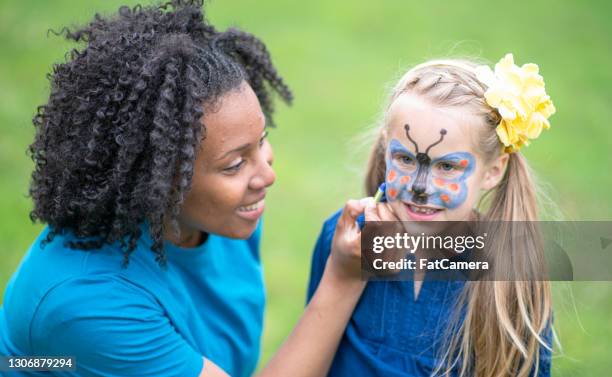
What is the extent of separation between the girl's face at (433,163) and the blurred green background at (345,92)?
1.90 feet

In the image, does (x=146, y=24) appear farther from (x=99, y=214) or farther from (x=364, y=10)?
(x=364, y=10)

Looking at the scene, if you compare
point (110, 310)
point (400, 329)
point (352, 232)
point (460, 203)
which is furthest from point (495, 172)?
point (110, 310)

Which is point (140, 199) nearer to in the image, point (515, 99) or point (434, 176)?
point (434, 176)

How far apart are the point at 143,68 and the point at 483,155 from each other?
3.99ft

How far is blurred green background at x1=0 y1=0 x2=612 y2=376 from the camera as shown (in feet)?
15.6

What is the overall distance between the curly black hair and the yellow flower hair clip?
3.04ft

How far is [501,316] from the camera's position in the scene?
8.06 ft

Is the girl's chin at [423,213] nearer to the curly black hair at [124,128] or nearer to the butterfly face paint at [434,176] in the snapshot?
the butterfly face paint at [434,176]

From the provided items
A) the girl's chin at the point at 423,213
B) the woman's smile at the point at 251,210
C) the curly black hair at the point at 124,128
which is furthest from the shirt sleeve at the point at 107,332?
the girl's chin at the point at 423,213

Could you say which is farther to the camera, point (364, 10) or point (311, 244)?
point (364, 10)

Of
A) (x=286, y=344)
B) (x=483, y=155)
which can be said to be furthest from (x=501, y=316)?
(x=286, y=344)

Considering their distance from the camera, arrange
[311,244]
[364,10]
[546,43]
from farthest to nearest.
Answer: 1. [364,10]
2. [546,43]
3. [311,244]

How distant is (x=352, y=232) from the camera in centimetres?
256

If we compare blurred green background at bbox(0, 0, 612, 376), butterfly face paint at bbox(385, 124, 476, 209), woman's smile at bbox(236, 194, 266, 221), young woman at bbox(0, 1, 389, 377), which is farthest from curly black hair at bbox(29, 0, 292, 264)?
blurred green background at bbox(0, 0, 612, 376)
